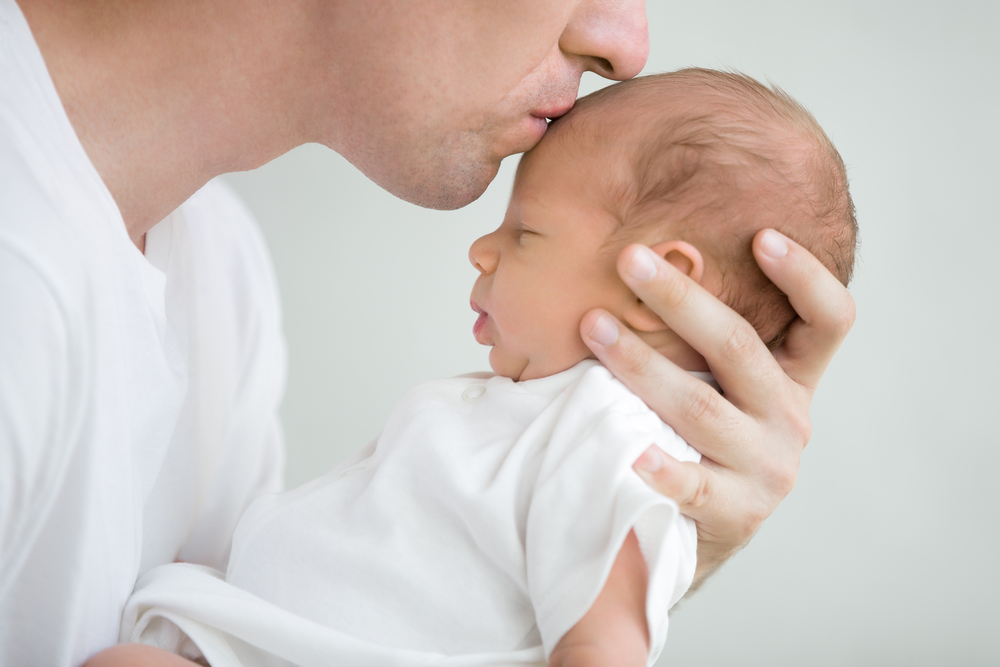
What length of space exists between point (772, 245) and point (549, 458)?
14.6 inches

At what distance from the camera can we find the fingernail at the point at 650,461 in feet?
2.52

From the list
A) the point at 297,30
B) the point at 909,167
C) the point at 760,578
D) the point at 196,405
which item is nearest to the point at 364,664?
the point at 196,405

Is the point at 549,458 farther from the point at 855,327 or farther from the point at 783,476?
the point at 855,327

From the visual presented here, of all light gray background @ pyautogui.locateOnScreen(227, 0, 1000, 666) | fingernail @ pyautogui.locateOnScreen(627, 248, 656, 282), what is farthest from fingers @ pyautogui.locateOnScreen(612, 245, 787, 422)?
light gray background @ pyautogui.locateOnScreen(227, 0, 1000, 666)

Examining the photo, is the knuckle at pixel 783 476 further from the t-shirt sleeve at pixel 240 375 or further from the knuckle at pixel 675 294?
the t-shirt sleeve at pixel 240 375

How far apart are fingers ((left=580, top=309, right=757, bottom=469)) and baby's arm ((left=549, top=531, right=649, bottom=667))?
0.62 feet

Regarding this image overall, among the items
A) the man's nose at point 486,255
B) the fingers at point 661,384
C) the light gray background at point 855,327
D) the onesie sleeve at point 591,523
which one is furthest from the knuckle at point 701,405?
the light gray background at point 855,327

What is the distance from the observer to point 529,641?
32.6 inches

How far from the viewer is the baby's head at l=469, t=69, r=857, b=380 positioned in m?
0.92

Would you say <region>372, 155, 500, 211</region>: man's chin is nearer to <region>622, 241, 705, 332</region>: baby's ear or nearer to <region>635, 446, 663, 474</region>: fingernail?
<region>622, 241, 705, 332</region>: baby's ear

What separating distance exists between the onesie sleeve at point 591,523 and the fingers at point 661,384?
78 millimetres

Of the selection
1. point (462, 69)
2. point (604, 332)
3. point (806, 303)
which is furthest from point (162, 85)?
point (806, 303)

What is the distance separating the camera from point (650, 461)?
2.54 ft

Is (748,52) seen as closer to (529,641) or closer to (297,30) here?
(297,30)
